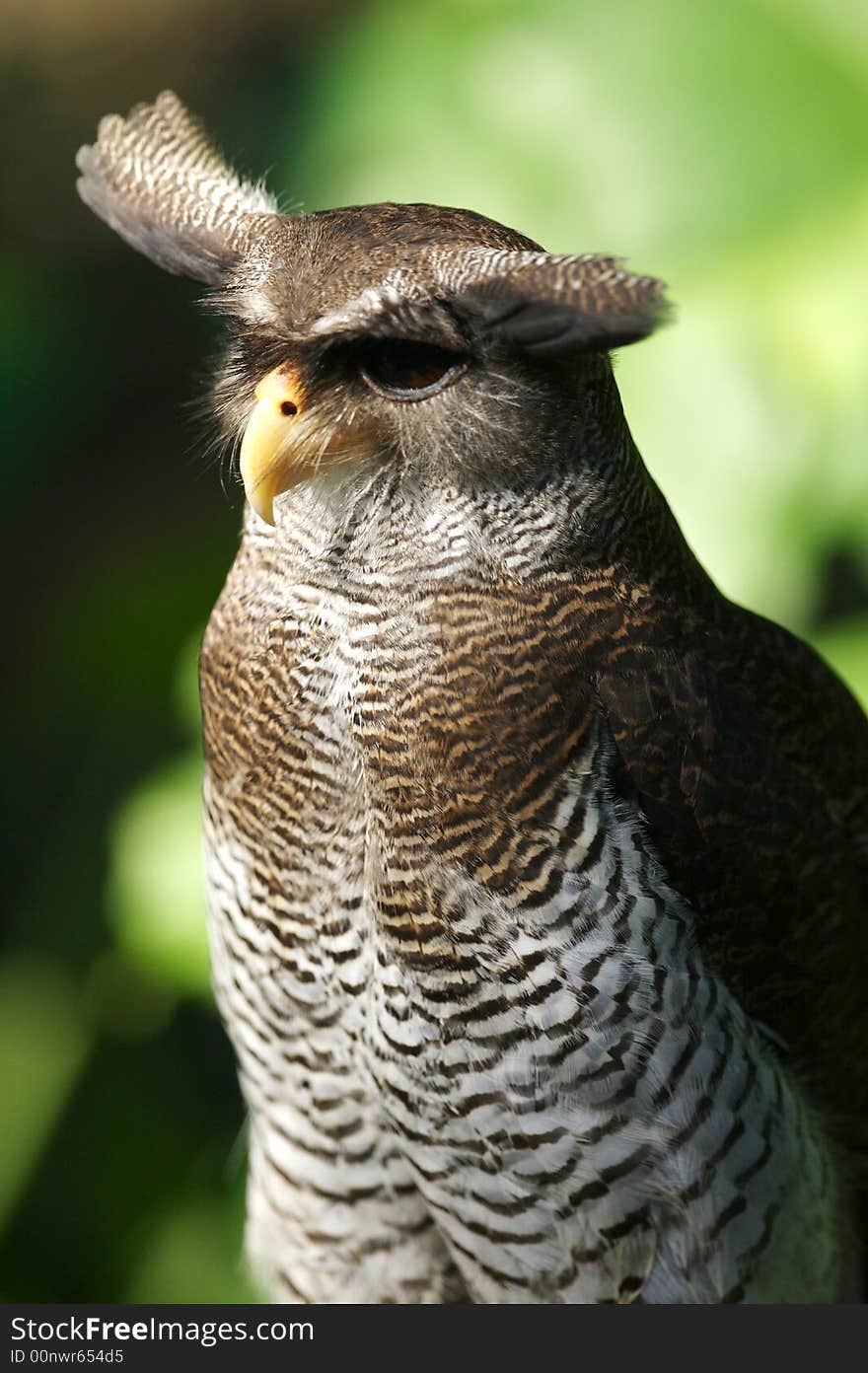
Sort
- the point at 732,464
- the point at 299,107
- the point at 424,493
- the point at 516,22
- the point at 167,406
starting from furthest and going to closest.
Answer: the point at 167,406, the point at 299,107, the point at 516,22, the point at 732,464, the point at 424,493

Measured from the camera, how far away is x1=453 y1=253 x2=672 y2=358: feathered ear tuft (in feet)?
3.41

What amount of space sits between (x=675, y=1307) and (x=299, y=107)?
1.97 meters

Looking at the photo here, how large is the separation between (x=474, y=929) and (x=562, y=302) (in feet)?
1.64

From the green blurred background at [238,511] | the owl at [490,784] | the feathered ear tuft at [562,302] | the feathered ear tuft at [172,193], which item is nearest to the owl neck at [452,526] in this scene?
the owl at [490,784]

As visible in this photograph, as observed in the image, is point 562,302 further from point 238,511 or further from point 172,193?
point 238,511

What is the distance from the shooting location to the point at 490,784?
120 cm

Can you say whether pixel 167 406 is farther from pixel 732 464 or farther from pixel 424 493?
pixel 424 493

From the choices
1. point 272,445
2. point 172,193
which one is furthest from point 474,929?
point 172,193

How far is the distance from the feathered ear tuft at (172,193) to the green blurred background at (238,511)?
0.51 metres

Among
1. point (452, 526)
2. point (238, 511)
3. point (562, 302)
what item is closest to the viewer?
point (562, 302)

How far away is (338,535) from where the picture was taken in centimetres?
120

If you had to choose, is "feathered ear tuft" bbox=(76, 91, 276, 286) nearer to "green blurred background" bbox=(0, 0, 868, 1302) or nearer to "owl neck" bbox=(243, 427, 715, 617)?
"owl neck" bbox=(243, 427, 715, 617)

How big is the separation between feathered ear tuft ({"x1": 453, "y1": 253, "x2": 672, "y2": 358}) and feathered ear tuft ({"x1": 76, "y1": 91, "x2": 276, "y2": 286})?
269 mm

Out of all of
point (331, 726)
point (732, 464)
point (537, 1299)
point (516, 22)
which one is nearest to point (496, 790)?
point (331, 726)
